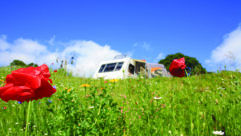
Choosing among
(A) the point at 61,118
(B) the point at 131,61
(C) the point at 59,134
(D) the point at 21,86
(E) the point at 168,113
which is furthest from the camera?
(B) the point at 131,61

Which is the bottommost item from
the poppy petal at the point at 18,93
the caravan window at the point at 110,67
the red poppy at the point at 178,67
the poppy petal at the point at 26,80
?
the poppy petal at the point at 18,93

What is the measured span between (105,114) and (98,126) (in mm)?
152

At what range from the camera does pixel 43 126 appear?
254 centimetres

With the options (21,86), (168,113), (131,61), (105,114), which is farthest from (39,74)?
(131,61)

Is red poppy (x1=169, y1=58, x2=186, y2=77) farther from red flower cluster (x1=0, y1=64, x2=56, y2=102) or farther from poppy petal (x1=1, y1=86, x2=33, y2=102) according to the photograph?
poppy petal (x1=1, y1=86, x2=33, y2=102)

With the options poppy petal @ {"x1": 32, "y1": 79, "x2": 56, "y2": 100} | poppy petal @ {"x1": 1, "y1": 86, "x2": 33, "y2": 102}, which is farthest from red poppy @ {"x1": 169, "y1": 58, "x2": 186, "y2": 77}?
poppy petal @ {"x1": 1, "y1": 86, "x2": 33, "y2": 102}

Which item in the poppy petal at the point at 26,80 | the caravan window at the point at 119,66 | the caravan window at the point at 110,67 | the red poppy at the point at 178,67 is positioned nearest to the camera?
the poppy petal at the point at 26,80

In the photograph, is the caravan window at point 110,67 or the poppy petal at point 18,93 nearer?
the poppy petal at point 18,93

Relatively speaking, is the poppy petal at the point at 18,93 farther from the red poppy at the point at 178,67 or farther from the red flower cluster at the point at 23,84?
the red poppy at the point at 178,67

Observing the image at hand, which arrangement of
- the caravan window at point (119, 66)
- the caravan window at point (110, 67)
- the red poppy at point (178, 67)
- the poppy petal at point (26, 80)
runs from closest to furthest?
1. the poppy petal at point (26, 80)
2. the red poppy at point (178, 67)
3. the caravan window at point (119, 66)
4. the caravan window at point (110, 67)

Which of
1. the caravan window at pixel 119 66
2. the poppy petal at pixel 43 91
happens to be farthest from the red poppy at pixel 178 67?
the caravan window at pixel 119 66

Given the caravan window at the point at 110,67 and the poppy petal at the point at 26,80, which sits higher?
the caravan window at the point at 110,67

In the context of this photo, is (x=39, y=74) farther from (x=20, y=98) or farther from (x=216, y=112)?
(x=216, y=112)

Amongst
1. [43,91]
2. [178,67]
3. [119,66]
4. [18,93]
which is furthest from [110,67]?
[18,93]
